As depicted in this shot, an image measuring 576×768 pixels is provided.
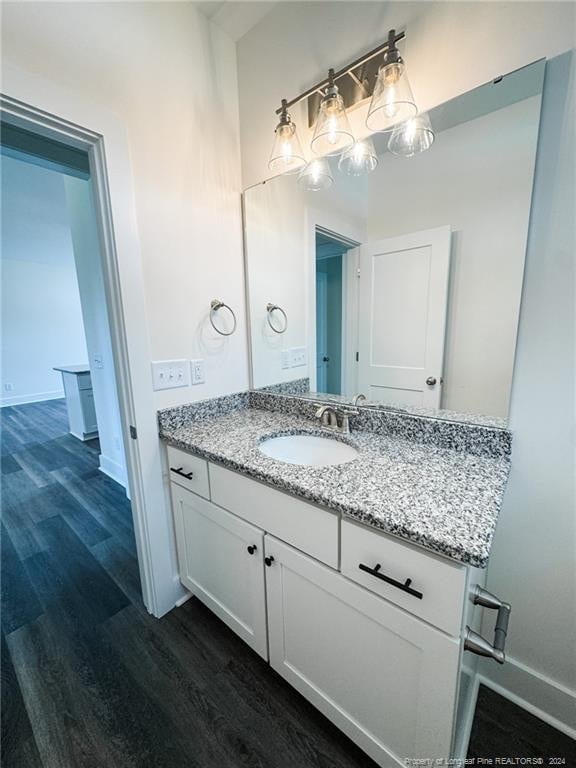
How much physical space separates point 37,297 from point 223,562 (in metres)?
6.65

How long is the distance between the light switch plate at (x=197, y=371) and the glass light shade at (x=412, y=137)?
1.16 metres

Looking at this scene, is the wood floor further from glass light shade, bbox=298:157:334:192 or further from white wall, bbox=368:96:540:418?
glass light shade, bbox=298:157:334:192

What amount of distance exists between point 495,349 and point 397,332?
36 centimetres

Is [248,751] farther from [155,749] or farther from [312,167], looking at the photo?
[312,167]

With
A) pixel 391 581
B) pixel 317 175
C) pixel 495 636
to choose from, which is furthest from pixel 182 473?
Result: pixel 317 175

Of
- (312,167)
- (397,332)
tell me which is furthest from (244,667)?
(312,167)

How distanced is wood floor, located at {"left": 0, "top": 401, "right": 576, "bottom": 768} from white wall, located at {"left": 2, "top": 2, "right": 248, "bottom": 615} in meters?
0.24

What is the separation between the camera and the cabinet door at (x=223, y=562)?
1088 mm

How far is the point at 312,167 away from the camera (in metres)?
1.32

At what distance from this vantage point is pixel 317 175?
1.33 m

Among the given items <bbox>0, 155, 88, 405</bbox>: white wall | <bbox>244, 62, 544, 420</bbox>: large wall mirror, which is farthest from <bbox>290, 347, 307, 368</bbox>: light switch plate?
<bbox>0, 155, 88, 405</bbox>: white wall

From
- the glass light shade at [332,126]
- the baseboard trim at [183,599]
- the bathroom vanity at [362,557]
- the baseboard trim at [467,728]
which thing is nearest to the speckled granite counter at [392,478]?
the bathroom vanity at [362,557]

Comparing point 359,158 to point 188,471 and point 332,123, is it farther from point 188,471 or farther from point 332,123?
point 188,471

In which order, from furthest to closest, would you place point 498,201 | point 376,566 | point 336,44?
1. point 336,44
2. point 498,201
3. point 376,566
